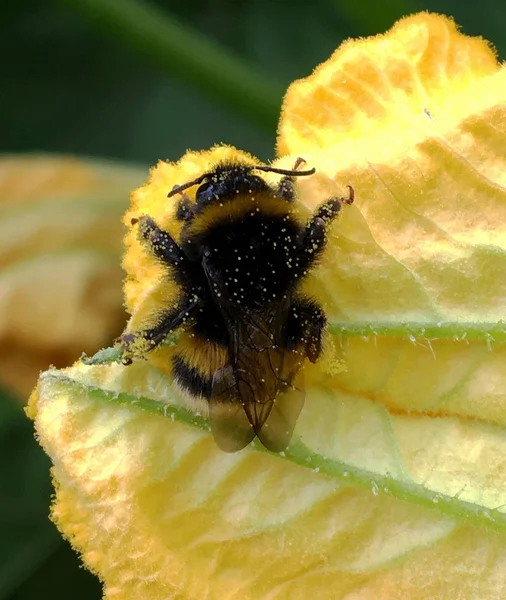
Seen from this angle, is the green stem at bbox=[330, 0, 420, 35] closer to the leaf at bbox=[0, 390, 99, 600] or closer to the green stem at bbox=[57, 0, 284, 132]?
the green stem at bbox=[57, 0, 284, 132]

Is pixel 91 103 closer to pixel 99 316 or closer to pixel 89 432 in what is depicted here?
pixel 99 316

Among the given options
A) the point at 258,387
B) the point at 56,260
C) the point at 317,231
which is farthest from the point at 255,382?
the point at 56,260

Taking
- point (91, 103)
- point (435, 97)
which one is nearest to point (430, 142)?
point (435, 97)

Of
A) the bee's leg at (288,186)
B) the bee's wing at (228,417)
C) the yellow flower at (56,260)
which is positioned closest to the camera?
the bee's wing at (228,417)

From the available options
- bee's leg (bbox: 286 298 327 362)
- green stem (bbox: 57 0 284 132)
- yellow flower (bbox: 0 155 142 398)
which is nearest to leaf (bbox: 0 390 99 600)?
yellow flower (bbox: 0 155 142 398)

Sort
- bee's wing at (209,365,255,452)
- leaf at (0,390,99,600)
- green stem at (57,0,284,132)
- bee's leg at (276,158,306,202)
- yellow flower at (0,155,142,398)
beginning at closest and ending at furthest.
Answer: bee's wing at (209,365,255,452), bee's leg at (276,158,306,202), yellow flower at (0,155,142,398), green stem at (57,0,284,132), leaf at (0,390,99,600)

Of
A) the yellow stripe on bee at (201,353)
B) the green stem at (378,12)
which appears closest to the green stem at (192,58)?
the green stem at (378,12)

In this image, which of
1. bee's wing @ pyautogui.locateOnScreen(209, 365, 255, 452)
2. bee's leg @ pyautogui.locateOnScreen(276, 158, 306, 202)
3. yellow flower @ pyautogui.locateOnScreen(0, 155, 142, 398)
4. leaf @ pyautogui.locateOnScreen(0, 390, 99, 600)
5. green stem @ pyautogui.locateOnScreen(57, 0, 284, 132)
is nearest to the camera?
bee's wing @ pyautogui.locateOnScreen(209, 365, 255, 452)

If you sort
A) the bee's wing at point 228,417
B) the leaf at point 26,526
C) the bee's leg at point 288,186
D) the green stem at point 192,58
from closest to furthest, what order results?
the bee's wing at point 228,417
the bee's leg at point 288,186
the green stem at point 192,58
the leaf at point 26,526

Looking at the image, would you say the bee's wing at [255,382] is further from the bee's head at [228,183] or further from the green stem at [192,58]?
the green stem at [192,58]
